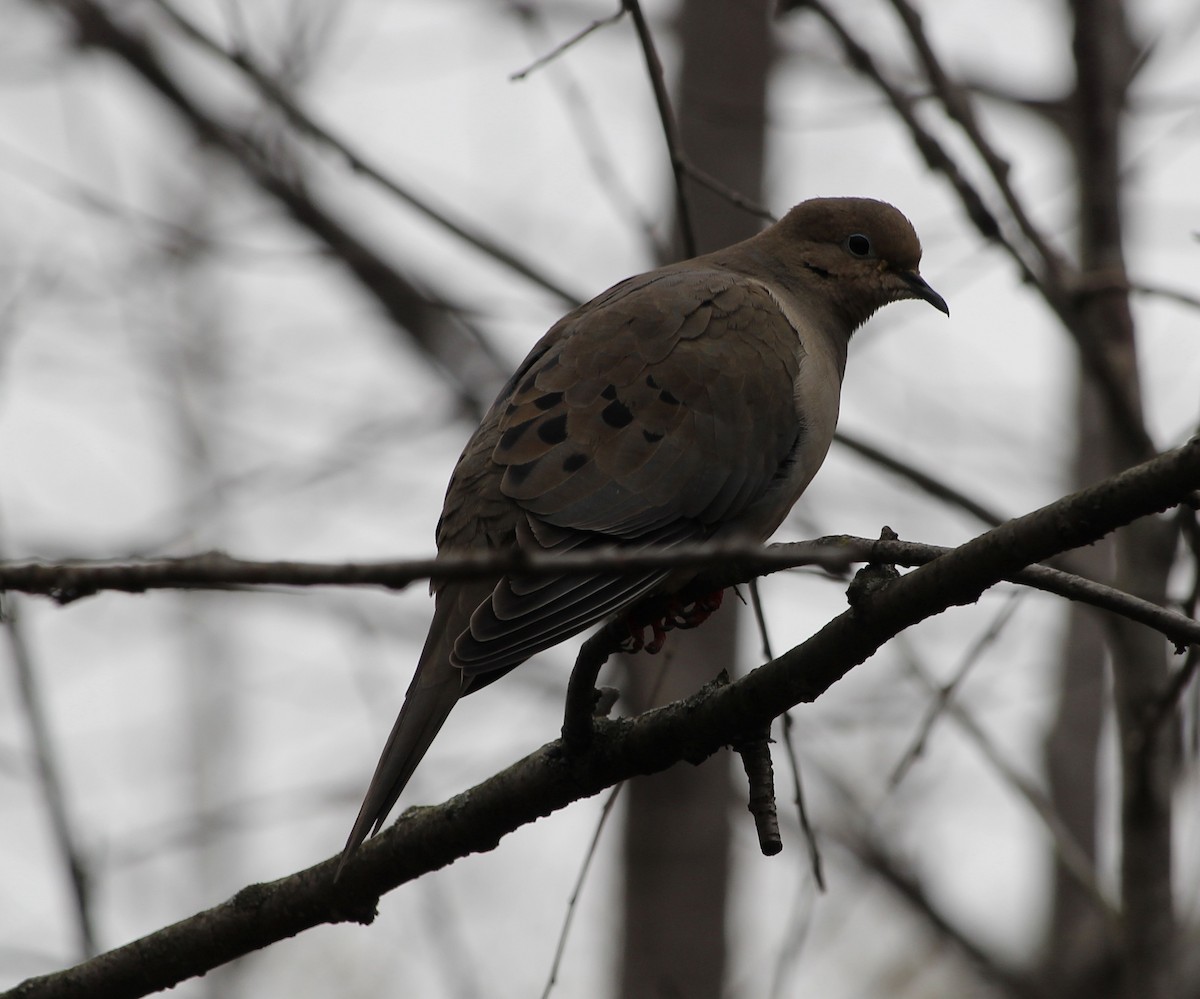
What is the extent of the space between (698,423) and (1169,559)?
138cm

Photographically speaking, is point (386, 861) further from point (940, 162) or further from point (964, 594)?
point (940, 162)

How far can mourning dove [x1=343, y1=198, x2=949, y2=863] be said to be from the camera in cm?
297

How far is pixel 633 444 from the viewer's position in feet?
11.5

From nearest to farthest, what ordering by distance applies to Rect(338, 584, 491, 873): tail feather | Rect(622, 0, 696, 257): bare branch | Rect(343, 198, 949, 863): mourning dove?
Rect(338, 584, 491, 873): tail feather < Rect(343, 198, 949, 863): mourning dove < Rect(622, 0, 696, 257): bare branch

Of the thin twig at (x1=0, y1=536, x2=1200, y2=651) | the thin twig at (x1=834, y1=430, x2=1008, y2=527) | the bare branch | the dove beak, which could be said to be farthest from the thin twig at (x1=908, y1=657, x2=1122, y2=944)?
the thin twig at (x1=0, y1=536, x2=1200, y2=651)

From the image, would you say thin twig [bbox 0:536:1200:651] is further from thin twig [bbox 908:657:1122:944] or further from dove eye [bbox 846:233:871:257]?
dove eye [bbox 846:233:871:257]

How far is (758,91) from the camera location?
7.00 meters

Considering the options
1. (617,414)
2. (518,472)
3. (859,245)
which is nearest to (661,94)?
(617,414)

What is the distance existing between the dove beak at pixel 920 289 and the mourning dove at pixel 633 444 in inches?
24.1

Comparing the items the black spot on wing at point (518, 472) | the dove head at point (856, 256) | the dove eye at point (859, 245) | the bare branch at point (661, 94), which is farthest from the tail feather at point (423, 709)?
the dove eye at point (859, 245)

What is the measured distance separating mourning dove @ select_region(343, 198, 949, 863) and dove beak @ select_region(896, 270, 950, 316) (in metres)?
0.61

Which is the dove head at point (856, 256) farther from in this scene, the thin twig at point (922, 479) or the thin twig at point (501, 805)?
the thin twig at point (501, 805)

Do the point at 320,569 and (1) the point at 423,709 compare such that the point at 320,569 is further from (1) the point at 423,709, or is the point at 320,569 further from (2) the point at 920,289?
(2) the point at 920,289

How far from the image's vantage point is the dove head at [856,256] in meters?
4.52
